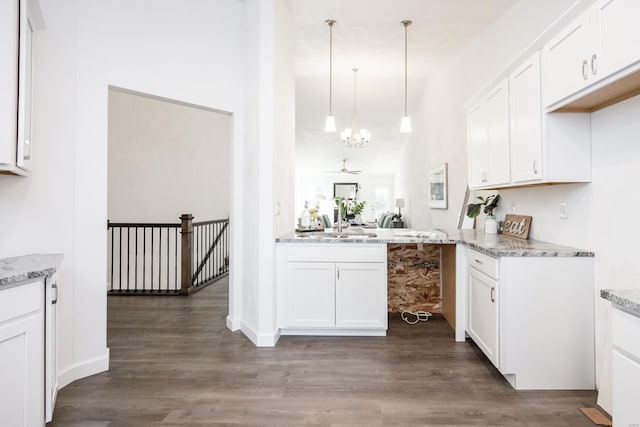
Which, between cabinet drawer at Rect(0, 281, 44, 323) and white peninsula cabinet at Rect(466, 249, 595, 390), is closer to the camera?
cabinet drawer at Rect(0, 281, 44, 323)

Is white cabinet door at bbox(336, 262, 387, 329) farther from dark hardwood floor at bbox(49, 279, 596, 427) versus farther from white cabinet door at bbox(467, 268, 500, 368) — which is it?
white cabinet door at bbox(467, 268, 500, 368)

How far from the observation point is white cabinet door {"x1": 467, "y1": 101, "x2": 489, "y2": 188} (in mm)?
3328

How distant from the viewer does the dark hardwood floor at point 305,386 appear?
2051 mm

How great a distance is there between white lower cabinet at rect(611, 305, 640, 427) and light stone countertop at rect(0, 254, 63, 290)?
256 centimetres

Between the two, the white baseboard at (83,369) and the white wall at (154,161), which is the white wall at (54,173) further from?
the white wall at (154,161)

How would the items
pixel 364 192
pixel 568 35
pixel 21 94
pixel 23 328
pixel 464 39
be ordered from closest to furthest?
pixel 23 328 < pixel 21 94 < pixel 568 35 < pixel 464 39 < pixel 364 192

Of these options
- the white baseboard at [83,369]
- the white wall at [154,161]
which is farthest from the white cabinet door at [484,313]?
the white wall at [154,161]

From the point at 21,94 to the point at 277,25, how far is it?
86.4 inches

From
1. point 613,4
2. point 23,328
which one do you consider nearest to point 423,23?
point 613,4

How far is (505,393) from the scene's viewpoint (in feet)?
7.55

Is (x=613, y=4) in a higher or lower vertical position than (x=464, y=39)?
lower

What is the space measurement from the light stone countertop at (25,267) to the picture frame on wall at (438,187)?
495cm

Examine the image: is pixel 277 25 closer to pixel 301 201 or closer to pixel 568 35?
pixel 568 35

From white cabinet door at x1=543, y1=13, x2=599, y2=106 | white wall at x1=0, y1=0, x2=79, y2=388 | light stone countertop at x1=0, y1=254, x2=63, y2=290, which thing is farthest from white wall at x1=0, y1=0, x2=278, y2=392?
white cabinet door at x1=543, y1=13, x2=599, y2=106
